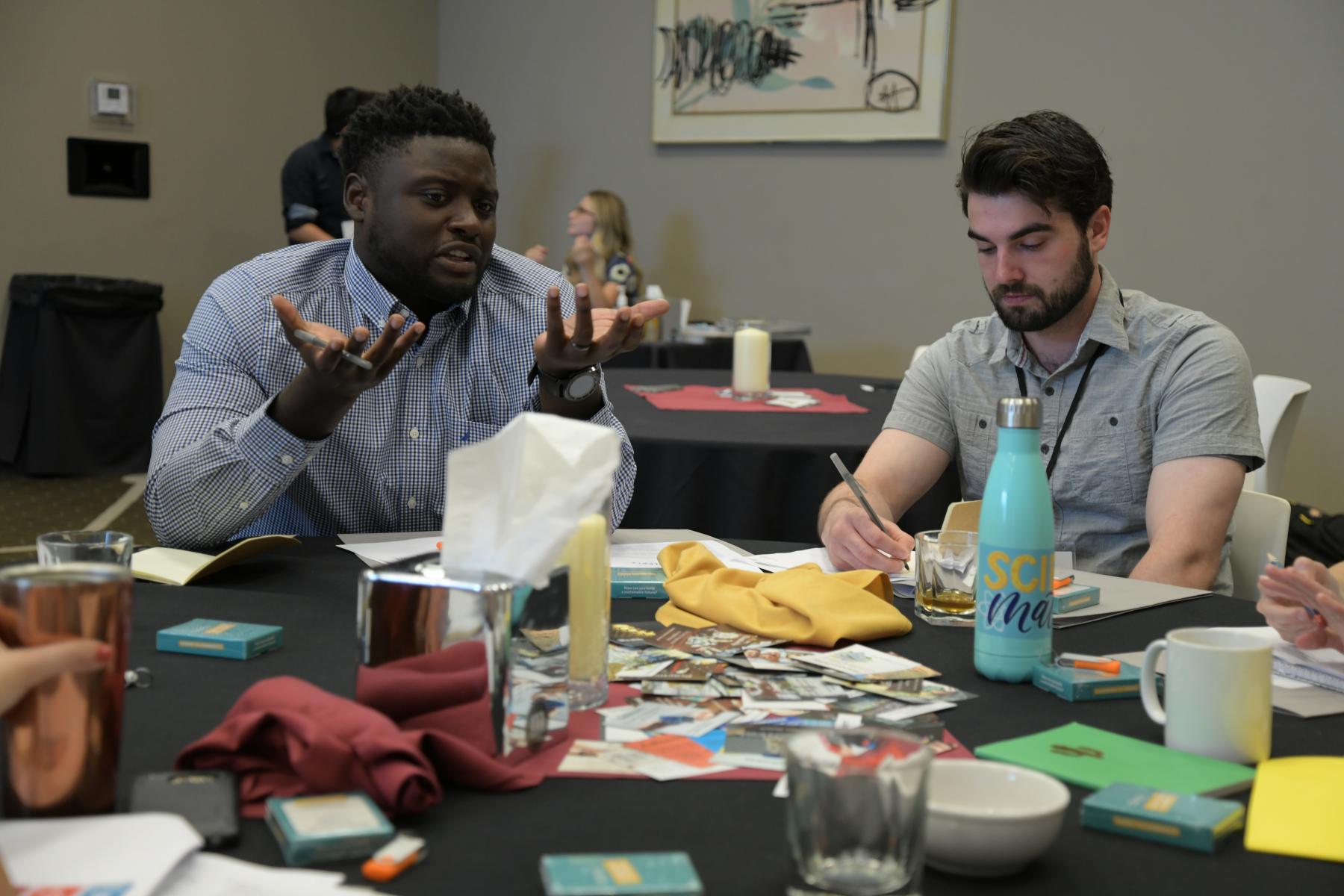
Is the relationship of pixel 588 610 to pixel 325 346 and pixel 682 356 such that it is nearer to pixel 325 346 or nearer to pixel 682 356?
pixel 325 346

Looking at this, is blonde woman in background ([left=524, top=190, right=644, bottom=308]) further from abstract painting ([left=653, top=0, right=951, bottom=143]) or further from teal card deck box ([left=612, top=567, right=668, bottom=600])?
teal card deck box ([left=612, top=567, right=668, bottom=600])

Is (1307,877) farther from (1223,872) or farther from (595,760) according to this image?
(595,760)

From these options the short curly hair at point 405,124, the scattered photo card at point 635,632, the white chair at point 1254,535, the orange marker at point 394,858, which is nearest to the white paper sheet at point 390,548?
the scattered photo card at point 635,632

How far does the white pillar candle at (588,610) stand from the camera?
1.00 m

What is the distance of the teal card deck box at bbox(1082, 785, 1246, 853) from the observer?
80 cm

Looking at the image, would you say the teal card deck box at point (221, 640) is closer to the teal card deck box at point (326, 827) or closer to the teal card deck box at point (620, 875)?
the teal card deck box at point (326, 827)

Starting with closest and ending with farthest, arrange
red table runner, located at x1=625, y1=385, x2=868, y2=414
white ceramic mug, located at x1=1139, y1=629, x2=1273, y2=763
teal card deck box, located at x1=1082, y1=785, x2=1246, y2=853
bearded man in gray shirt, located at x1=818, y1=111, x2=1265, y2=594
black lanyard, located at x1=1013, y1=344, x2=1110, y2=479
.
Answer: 1. teal card deck box, located at x1=1082, y1=785, x2=1246, y2=853
2. white ceramic mug, located at x1=1139, y1=629, x2=1273, y2=763
3. bearded man in gray shirt, located at x1=818, y1=111, x2=1265, y2=594
4. black lanyard, located at x1=1013, y1=344, x2=1110, y2=479
5. red table runner, located at x1=625, y1=385, x2=868, y2=414

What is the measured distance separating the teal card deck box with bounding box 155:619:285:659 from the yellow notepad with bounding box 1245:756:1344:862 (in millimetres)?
808

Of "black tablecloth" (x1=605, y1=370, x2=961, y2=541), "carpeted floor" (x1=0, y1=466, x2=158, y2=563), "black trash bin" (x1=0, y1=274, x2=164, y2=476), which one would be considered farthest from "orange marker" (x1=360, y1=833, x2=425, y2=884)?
"black trash bin" (x1=0, y1=274, x2=164, y2=476)

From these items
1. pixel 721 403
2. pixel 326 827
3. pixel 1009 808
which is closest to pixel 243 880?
pixel 326 827

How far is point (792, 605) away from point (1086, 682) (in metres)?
0.29

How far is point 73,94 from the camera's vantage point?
574 cm

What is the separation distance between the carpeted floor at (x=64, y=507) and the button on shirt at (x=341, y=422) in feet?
9.04

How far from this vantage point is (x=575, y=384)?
1.76 m
